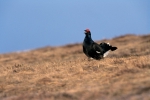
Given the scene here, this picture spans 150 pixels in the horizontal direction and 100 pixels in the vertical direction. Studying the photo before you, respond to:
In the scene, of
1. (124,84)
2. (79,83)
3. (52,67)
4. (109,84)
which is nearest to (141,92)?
(124,84)

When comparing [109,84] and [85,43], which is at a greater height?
[85,43]

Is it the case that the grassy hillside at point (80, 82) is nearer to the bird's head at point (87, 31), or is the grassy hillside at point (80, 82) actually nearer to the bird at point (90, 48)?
the bird at point (90, 48)

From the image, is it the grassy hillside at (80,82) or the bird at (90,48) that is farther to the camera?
the bird at (90,48)

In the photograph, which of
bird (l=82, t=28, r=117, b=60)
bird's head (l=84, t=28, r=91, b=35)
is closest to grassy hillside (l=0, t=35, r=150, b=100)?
bird (l=82, t=28, r=117, b=60)

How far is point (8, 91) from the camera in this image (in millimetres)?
12609

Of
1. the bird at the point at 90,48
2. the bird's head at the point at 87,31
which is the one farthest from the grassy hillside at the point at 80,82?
the bird's head at the point at 87,31

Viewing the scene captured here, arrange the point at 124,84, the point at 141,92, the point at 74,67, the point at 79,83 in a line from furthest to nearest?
the point at 74,67 → the point at 79,83 → the point at 124,84 → the point at 141,92

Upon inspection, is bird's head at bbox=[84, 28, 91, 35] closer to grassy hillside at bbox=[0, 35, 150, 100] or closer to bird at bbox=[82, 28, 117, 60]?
bird at bbox=[82, 28, 117, 60]

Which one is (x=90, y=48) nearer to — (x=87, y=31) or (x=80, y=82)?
(x=87, y=31)

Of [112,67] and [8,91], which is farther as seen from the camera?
[112,67]

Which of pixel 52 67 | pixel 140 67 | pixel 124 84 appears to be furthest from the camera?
pixel 52 67

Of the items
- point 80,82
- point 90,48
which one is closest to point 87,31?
point 90,48

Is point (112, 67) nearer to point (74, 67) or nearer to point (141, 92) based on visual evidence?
point (74, 67)

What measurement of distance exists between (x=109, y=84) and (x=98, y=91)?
3.44ft
